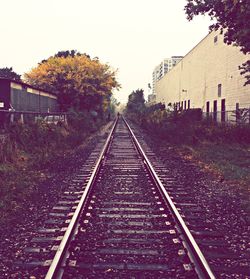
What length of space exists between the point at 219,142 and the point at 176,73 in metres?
39.8

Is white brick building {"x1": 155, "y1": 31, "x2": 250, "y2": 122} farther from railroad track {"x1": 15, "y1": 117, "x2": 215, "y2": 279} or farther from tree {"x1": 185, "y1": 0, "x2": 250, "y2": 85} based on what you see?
railroad track {"x1": 15, "y1": 117, "x2": 215, "y2": 279}

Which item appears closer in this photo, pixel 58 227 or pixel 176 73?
pixel 58 227

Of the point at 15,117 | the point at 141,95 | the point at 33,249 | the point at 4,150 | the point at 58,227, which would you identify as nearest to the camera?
the point at 33,249

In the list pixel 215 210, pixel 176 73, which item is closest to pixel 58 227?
pixel 215 210

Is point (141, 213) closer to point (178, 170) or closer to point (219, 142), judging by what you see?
point (178, 170)

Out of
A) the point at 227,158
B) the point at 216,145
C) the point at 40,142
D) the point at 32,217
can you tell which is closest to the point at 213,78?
the point at 216,145

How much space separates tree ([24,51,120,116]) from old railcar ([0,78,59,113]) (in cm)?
173

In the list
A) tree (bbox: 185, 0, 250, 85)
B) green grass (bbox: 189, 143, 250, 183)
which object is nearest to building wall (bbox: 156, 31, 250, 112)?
green grass (bbox: 189, 143, 250, 183)

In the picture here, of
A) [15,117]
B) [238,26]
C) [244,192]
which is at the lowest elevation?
[244,192]

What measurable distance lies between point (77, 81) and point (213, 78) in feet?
52.7

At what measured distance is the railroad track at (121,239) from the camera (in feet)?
12.9

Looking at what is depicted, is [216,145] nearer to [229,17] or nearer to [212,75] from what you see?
[229,17]

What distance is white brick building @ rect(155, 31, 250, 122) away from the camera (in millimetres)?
25330

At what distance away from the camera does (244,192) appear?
8.12 meters
